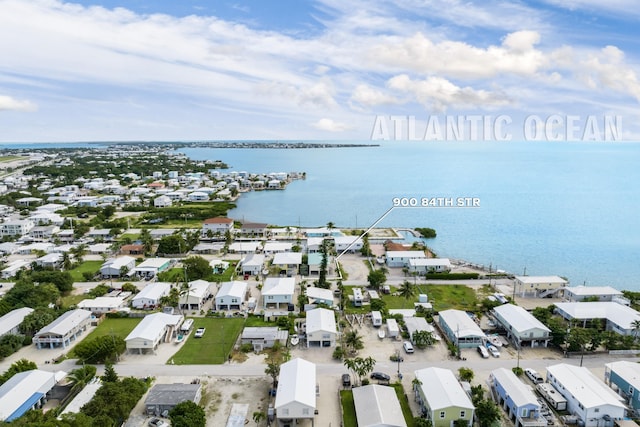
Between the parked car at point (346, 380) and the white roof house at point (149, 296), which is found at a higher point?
the white roof house at point (149, 296)

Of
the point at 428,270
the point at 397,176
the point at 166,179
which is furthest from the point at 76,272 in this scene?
the point at 397,176

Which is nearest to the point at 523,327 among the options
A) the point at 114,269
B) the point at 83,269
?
the point at 114,269

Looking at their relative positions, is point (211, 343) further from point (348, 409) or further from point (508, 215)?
point (508, 215)

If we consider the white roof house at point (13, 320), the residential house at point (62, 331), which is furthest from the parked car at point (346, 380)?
the white roof house at point (13, 320)

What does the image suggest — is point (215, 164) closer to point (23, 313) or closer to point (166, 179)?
point (166, 179)

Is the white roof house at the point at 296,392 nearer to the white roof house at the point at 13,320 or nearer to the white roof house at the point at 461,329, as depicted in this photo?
the white roof house at the point at 461,329

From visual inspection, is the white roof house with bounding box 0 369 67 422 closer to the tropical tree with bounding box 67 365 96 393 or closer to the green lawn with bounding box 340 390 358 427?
the tropical tree with bounding box 67 365 96 393
